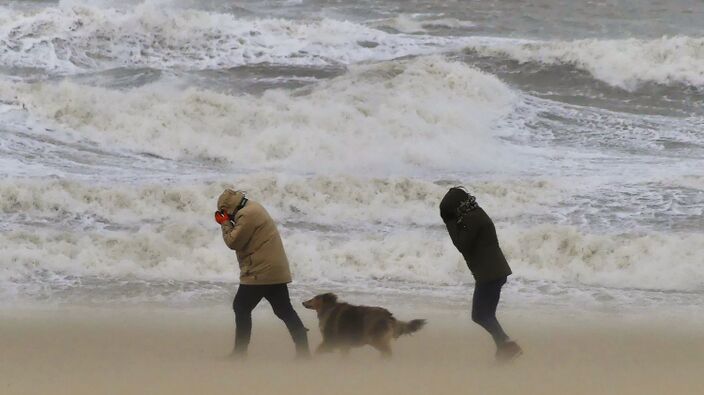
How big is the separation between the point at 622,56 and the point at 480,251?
16.9m

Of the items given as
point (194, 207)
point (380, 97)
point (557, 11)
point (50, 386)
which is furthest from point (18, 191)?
point (557, 11)

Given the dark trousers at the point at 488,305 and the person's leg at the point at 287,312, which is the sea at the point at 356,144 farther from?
the dark trousers at the point at 488,305

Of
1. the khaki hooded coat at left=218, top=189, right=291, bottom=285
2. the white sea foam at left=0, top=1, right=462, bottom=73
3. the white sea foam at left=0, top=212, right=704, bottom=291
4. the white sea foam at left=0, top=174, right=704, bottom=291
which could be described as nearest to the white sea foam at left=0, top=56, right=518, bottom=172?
the white sea foam at left=0, top=174, right=704, bottom=291

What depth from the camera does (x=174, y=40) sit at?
72.1ft

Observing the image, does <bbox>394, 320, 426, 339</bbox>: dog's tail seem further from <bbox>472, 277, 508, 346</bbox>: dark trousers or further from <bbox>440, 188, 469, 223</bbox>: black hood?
<bbox>440, 188, 469, 223</bbox>: black hood

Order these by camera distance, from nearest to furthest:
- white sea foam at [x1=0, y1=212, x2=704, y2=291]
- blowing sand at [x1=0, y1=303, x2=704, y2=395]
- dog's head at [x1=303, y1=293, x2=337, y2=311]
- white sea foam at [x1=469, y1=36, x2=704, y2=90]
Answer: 1. blowing sand at [x1=0, y1=303, x2=704, y2=395]
2. dog's head at [x1=303, y1=293, x2=337, y2=311]
3. white sea foam at [x1=0, y1=212, x2=704, y2=291]
4. white sea foam at [x1=469, y1=36, x2=704, y2=90]

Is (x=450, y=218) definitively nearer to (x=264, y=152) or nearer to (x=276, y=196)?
(x=276, y=196)

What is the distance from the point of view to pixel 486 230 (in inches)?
251

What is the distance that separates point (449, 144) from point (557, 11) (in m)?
11.7

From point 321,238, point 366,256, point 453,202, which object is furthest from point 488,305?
point 321,238

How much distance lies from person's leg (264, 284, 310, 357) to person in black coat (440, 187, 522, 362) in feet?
3.70

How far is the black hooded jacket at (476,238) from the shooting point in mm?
6316

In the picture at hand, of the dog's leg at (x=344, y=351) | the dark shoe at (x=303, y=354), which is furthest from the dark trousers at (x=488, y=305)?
the dark shoe at (x=303, y=354)

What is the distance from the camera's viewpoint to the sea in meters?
10.0
